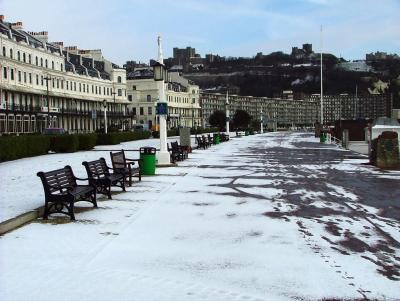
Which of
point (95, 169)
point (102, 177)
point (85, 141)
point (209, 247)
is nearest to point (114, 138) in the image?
point (85, 141)

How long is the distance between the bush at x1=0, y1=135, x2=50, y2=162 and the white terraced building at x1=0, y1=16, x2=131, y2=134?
2435 centimetres

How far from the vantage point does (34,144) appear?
2708 cm

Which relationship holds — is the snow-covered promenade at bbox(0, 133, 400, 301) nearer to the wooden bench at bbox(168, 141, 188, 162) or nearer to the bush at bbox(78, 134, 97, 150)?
the wooden bench at bbox(168, 141, 188, 162)

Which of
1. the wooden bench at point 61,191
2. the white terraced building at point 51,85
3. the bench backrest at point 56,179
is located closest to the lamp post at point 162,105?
the wooden bench at point 61,191

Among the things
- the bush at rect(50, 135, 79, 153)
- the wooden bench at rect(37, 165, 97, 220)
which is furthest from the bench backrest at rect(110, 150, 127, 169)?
the bush at rect(50, 135, 79, 153)

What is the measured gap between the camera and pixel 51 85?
246ft

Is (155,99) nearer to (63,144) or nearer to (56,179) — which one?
(63,144)

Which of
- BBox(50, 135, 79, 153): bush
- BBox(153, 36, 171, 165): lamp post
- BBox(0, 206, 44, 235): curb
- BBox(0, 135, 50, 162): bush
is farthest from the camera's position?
BBox(50, 135, 79, 153): bush

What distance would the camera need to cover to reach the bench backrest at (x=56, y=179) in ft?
30.8

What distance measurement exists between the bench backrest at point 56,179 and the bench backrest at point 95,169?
3.11ft

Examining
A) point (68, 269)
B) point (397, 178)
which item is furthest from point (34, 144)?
point (68, 269)

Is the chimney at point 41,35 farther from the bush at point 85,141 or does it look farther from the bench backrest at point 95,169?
the bench backrest at point 95,169

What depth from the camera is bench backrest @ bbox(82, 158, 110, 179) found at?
11.6 m

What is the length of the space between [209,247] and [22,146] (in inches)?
793
